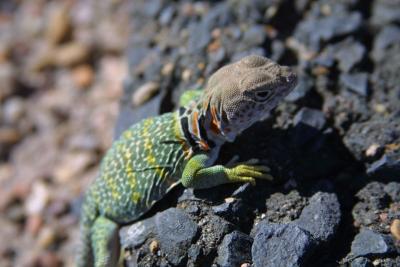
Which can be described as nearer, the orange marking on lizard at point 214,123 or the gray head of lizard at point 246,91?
the gray head of lizard at point 246,91

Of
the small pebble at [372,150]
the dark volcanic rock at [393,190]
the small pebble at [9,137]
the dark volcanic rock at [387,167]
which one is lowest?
the dark volcanic rock at [393,190]

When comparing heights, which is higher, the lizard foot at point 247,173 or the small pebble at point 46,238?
the small pebble at point 46,238

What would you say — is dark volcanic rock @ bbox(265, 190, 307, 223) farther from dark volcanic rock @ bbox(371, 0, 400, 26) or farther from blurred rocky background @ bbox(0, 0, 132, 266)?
blurred rocky background @ bbox(0, 0, 132, 266)

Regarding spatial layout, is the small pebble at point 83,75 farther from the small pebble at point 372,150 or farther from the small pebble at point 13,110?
the small pebble at point 372,150

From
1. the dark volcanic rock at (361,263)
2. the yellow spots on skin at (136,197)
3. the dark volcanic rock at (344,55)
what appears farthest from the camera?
the dark volcanic rock at (344,55)

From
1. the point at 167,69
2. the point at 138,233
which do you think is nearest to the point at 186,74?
the point at 167,69

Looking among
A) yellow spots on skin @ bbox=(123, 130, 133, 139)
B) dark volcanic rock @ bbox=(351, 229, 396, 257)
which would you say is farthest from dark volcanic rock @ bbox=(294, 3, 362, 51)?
dark volcanic rock @ bbox=(351, 229, 396, 257)

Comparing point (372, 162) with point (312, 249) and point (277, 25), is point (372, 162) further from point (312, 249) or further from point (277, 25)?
point (277, 25)

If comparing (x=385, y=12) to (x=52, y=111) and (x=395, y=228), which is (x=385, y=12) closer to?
(x=395, y=228)

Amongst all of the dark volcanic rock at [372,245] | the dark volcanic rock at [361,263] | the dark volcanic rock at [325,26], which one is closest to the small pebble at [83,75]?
the dark volcanic rock at [325,26]

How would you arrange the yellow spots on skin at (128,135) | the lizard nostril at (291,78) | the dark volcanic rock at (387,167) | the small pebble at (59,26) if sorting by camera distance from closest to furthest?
the lizard nostril at (291,78), the dark volcanic rock at (387,167), the yellow spots on skin at (128,135), the small pebble at (59,26)
